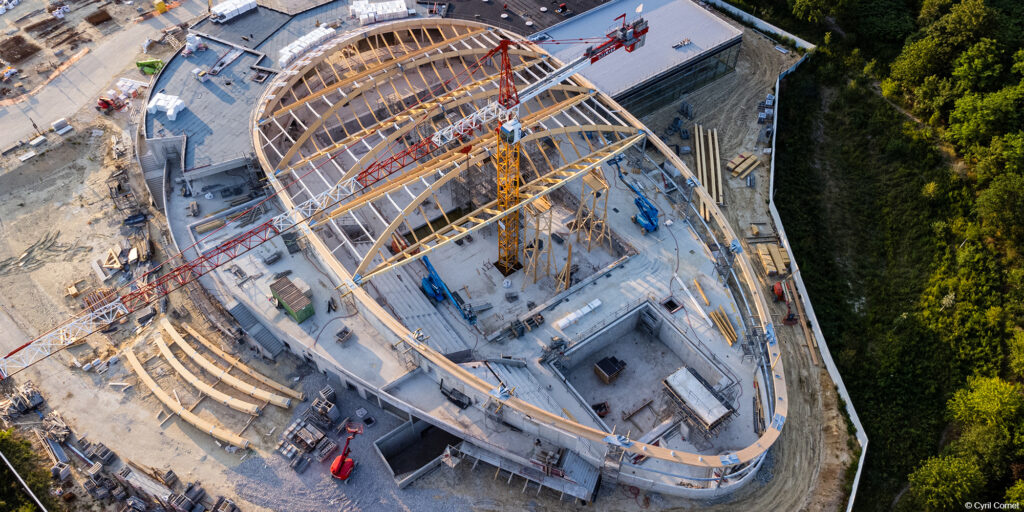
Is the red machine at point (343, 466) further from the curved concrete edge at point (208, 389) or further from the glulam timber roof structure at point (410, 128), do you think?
the glulam timber roof structure at point (410, 128)

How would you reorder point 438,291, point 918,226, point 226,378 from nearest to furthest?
point 226,378 → point 438,291 → point 918,226

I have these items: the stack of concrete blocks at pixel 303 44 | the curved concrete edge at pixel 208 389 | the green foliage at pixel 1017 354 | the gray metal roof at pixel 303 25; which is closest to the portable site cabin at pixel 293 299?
the curved concrete edge at pixel 208 389

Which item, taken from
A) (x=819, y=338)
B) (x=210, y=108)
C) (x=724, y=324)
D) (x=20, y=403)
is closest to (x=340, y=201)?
(x=210, y=108)

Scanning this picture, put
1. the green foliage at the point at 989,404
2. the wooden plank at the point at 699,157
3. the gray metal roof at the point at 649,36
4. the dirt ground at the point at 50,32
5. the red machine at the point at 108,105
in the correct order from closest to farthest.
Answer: the green foliage at the point at 989,404, the wooden plank at the point at 699,157, the gray metal roof at the point at 649,36, the red machine at the point at 108,105, the dirt ground at the point at 50,32

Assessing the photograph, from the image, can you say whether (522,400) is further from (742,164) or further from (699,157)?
(742,164)

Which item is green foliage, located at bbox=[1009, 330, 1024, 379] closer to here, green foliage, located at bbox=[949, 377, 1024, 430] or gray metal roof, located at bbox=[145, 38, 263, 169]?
green foliage, located at bbox=[949, 377, 1024, 430]

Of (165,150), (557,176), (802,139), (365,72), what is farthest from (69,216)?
(802,139)
